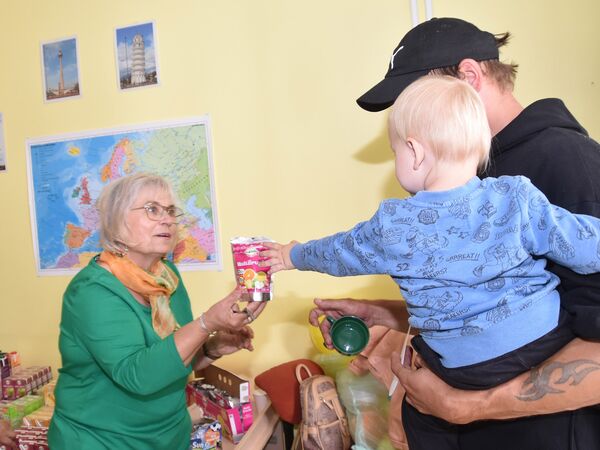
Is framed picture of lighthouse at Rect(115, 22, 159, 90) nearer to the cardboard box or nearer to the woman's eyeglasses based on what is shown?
the woman's eyeglasses

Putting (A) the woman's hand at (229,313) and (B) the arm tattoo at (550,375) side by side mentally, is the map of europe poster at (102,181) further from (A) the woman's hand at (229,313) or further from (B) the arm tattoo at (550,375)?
(B) the arm tattoo at (550,375)

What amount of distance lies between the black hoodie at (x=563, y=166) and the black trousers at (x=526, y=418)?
2.6 inches

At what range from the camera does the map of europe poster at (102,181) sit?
6.63 ft

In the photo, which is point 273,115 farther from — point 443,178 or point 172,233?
point 443,178

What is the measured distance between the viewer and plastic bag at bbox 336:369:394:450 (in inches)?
61.7

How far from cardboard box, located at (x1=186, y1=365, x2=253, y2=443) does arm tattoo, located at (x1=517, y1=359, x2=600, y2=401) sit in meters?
1.15

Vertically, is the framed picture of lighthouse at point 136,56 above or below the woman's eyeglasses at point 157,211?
above

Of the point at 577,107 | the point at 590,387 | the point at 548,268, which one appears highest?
the point at 577,107

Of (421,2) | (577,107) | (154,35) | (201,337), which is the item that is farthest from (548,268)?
(154,35)

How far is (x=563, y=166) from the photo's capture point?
0.87m

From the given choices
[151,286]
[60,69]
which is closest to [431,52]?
[151,286]

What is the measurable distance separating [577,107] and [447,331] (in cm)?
130

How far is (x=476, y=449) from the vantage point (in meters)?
1.02

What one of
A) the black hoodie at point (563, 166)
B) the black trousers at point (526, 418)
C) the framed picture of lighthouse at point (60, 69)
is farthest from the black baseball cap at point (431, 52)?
the framed picture of lighthouse at point (60, 69)
